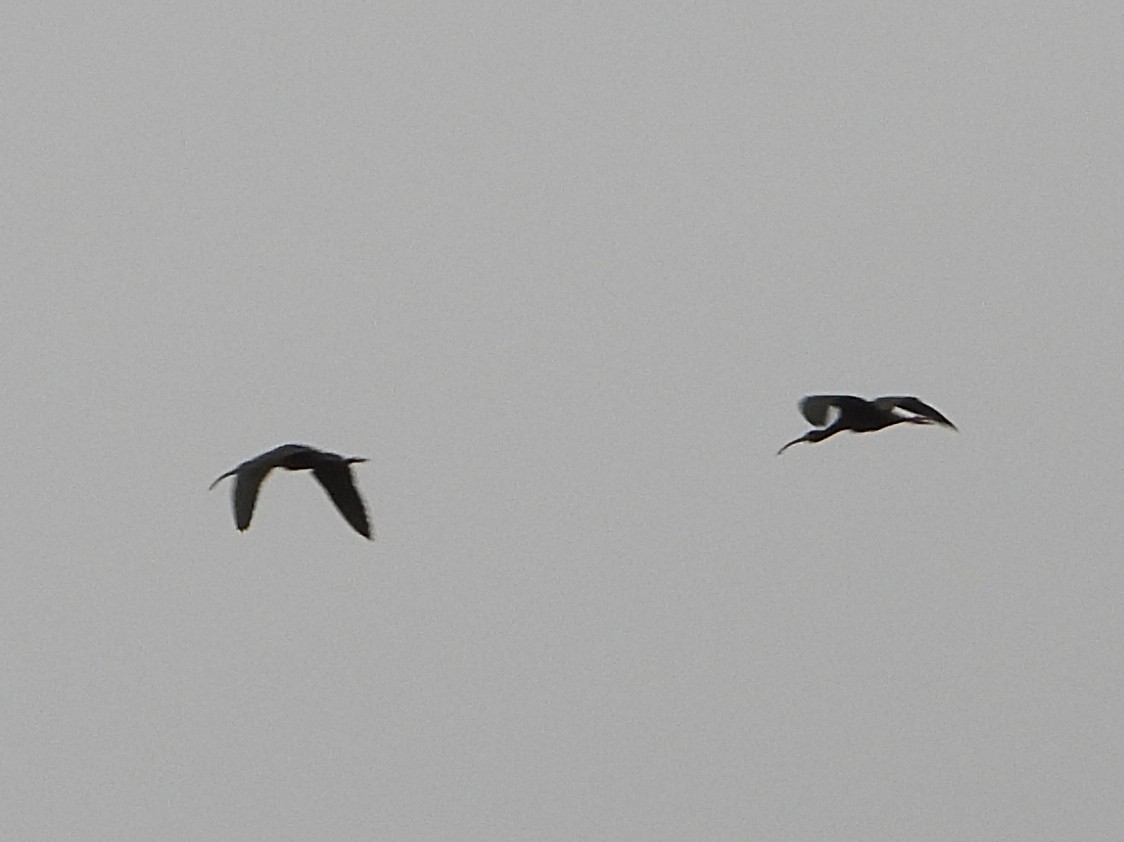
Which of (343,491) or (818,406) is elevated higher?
(818,406)

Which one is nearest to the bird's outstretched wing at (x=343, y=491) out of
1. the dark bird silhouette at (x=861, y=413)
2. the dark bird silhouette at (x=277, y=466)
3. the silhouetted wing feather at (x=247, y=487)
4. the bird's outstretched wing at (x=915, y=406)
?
the dark bird silhouette at (x=277, y=466)

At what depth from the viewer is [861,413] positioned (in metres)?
24.5

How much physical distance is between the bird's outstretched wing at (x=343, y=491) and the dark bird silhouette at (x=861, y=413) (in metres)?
4.85

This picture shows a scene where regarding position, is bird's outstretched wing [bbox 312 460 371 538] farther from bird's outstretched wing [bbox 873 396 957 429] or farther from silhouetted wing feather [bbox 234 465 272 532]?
bird's outstretched wing [bbox 873 396 957 429]

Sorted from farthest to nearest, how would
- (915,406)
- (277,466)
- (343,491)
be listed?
(343,491) → (277,466) → (915,406)

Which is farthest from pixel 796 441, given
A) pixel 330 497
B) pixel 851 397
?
pixel 330 497

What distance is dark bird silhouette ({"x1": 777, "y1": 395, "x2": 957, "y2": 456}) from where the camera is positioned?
75.8 feet

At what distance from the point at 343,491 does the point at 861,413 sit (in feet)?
19.7

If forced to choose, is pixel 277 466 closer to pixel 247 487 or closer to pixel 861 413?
pixel 247 487

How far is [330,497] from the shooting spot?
2486 cm

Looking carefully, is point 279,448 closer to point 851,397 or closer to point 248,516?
point 248,516

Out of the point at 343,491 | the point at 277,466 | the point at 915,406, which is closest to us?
the point at 915,406

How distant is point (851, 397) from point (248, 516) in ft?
22.2

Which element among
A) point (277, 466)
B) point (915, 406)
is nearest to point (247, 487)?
point (277, 466)
